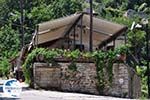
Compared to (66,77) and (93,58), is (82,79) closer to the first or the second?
(66,77)

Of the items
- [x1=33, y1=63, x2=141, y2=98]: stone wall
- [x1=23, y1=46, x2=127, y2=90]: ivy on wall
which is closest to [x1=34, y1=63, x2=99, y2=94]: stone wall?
[x1=33, y1=63, x2=141, y2=98]: stone wall

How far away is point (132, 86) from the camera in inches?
1022

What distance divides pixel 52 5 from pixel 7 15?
5.95 metres

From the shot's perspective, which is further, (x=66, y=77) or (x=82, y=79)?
(x=66, y=77)

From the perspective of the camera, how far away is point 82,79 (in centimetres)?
2744

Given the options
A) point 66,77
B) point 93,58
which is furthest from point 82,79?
point 93,58

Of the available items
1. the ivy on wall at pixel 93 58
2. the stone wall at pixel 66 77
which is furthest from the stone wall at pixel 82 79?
the ivy on wall at pixel 93 58

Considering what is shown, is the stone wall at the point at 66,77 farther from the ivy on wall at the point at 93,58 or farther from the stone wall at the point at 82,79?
the ivy on wall at the point at 93,58

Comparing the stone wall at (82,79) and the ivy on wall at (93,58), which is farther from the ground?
the ivy on wall at (93,58)

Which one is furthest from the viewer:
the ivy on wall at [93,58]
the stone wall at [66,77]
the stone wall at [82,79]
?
the stone wall at [66,77]

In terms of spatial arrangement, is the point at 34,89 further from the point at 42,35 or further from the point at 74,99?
the point at 42,35

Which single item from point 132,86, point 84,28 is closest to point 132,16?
point 84,28

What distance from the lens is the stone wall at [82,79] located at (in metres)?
26.0

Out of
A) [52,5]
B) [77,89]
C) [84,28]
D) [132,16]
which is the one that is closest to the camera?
[77,89]
